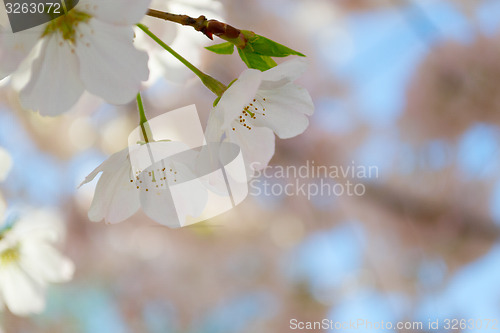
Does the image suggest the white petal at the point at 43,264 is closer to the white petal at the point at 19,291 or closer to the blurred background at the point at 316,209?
the white petal at the point at 19,291

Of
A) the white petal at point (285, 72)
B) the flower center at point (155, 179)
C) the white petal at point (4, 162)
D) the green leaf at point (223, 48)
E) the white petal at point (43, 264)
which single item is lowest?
the white petal at point (43, 264)

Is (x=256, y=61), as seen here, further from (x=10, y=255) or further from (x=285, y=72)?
(x=10, y=255)

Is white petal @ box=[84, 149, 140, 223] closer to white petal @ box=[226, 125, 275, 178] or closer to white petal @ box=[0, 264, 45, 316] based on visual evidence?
white petal @ box=[226, 125, 275, 178]

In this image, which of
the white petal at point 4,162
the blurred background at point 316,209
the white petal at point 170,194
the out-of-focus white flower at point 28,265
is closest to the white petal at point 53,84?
the white petal at point 170,194

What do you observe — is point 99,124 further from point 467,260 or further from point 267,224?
point 467,260

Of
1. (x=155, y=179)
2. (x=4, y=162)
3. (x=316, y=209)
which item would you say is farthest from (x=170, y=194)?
(x=316, y=209)

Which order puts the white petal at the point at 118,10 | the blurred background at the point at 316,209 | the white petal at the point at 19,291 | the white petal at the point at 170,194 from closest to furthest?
the white petal at the point at 118,10 → the white petal at the point at 170,194 → the white petal at the point at 19,291 → the blurred background at the point at 316,209
